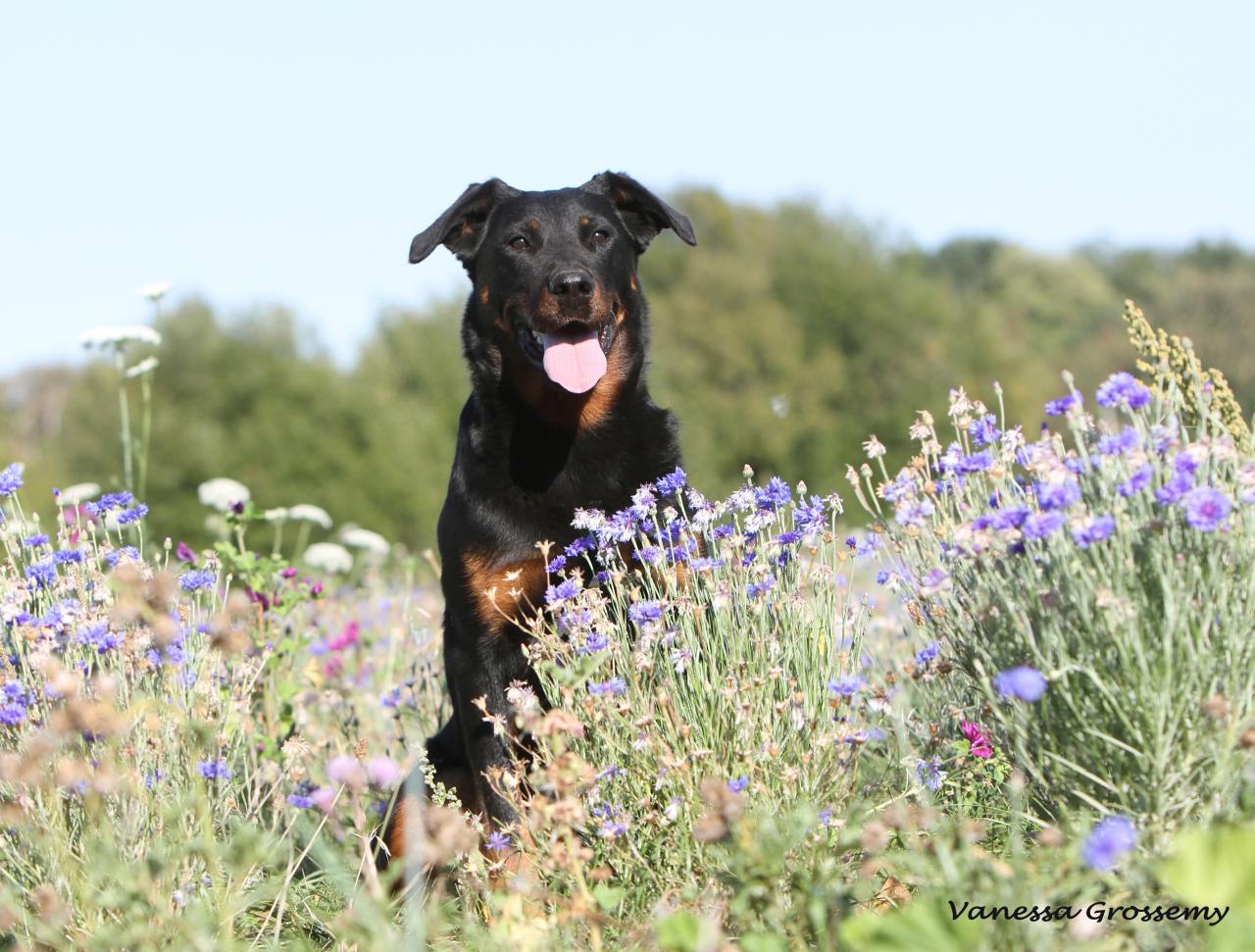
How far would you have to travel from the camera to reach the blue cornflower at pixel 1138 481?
2.51 m

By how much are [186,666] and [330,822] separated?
120 cm

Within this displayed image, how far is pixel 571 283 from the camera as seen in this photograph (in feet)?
14.7

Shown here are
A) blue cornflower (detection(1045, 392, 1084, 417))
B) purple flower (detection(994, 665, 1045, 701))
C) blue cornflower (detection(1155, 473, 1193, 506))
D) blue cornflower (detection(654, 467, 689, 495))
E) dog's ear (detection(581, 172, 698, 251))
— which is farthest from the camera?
dog's ear (detection(581, 172, 698, 251))

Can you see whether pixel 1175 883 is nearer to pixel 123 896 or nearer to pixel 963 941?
pixel 963 941

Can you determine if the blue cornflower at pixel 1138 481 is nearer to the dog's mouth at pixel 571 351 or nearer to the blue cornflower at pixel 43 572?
the dog's mouth at pixel 571 351

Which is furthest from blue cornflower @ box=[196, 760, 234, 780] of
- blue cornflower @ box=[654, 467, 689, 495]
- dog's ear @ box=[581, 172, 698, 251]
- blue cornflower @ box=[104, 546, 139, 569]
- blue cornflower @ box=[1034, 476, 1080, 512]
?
dog's ear @ box=[581, 172, 698, 251]

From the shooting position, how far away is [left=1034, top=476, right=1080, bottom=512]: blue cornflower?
2.51 m

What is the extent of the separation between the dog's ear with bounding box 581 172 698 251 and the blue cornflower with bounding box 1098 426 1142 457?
254 cm

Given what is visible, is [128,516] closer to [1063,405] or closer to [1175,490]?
[1063,405]

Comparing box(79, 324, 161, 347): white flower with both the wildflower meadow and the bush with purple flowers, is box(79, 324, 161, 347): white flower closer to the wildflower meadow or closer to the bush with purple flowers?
the wildflower meadow

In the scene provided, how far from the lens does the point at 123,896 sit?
2545mm

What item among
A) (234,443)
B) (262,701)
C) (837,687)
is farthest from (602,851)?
(234,443)

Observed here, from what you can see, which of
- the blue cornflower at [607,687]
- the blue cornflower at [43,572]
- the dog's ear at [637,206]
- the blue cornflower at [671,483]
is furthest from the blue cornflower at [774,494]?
the blue cornflower at [43,572]

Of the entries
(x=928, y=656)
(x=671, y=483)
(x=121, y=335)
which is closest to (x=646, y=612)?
(x=671, y=483)
